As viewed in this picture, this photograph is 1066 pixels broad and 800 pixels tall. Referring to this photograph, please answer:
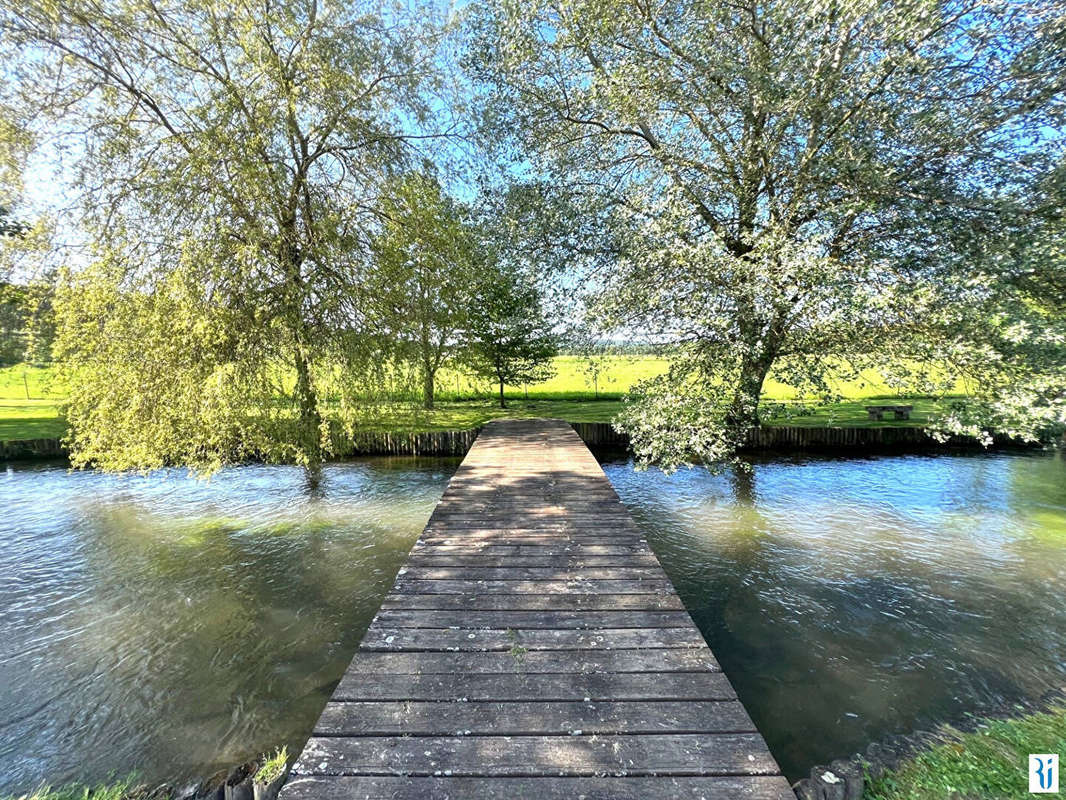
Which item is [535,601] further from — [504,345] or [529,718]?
[504,345]

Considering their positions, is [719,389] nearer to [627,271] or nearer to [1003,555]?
[627,271]

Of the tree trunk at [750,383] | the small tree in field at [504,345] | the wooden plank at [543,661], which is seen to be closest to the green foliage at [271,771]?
the wooden plank at [543,661]

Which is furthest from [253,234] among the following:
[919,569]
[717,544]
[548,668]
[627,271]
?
[919,569]

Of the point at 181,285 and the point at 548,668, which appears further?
the point at 181,285

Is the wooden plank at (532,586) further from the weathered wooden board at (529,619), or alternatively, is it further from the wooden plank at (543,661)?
the wooden plank at (543,661)

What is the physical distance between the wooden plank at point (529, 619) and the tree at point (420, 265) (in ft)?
21.4

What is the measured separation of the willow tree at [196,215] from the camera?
7.01 metres

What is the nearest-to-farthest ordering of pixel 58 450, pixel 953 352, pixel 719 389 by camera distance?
1. pixel 953 352
2. pixel 719 389
3. pixel 58 450

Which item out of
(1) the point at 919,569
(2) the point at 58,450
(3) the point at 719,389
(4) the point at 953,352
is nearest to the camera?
(4) the point at 953,352

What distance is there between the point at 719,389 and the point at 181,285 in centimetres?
874

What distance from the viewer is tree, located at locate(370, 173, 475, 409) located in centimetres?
860

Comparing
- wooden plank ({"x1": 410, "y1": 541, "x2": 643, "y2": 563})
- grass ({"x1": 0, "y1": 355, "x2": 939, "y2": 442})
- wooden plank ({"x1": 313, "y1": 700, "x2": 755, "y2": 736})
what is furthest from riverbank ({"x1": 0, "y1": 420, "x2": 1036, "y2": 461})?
wooden plank ({"x1": 313, "y1": 700, "x2": 755, "y2": 736})

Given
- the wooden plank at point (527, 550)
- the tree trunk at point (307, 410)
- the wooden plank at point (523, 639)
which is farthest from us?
the tree trunk at point (307, 410)

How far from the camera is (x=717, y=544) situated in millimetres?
7648
